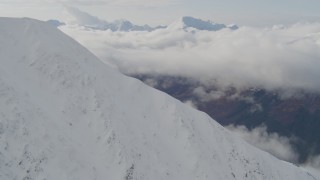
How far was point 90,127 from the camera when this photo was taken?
426 feet

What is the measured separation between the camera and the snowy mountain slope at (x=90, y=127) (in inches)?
4449

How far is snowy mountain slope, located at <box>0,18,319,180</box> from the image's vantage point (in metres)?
113

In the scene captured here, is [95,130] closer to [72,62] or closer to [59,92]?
[59,92]

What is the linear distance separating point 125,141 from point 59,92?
2655cm

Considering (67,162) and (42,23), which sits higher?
(42,23)

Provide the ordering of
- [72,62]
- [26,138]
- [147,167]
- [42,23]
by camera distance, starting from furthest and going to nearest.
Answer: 1. [42,23]
2. [72,62]
3. [147,167]
4. [26,138]

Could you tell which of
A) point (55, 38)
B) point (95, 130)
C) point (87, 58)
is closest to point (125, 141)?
point (95, 130)

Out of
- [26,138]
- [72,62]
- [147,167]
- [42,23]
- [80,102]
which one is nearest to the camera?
[26,138]

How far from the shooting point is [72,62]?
486 ft

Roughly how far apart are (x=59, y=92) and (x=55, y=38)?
2946 cm

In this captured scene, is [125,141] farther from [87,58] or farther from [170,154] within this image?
[87,58]

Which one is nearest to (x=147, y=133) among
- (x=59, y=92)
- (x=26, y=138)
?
(x=59, y=92)

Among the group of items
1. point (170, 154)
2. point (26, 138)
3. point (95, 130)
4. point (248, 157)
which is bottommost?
point (248, 157)

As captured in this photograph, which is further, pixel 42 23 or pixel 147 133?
pixel 42 23
